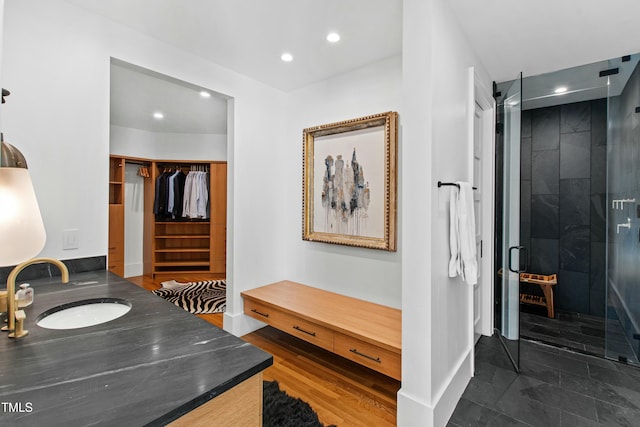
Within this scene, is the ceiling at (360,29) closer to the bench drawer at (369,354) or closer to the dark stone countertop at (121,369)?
the dark stone countertop at (121,369)

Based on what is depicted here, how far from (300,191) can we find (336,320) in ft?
4.77

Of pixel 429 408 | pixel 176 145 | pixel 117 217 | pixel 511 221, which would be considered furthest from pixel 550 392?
pixel 176 145

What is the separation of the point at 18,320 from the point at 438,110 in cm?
205

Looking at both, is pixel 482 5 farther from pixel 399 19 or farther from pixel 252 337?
pixel 252 337

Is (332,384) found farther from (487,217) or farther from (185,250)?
(185,250)

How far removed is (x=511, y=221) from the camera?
254cm

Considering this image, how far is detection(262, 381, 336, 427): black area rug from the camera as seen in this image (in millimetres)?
1814

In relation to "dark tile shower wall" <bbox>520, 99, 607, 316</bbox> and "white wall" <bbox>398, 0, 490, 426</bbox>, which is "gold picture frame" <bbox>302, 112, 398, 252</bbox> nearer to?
"white wall" <bbox>398, 0, 490, 426</bbox>

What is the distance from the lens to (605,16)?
1.92m

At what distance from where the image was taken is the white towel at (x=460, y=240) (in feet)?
6.10

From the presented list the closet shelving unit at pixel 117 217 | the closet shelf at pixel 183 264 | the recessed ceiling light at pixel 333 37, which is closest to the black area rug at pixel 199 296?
the closet shelf at pixel 183 264

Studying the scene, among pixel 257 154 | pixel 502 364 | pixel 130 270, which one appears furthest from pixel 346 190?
pixel 130 270

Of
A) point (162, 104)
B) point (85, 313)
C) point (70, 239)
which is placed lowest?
point (85, 313)

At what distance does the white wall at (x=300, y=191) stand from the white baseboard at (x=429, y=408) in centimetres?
77
